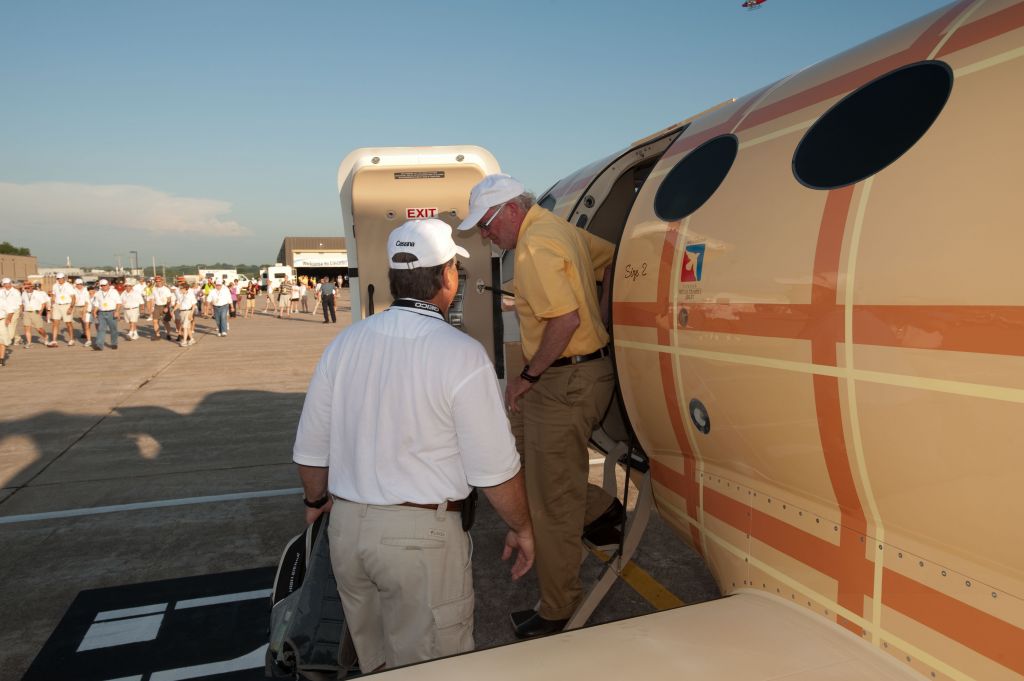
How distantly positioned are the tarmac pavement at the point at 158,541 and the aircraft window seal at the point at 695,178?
8.24ft

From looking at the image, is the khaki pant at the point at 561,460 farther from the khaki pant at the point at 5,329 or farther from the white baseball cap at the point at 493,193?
the khaki pant at the point at 5,329

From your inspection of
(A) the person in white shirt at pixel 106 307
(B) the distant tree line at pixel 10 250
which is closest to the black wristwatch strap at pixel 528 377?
(A) the person in white shirt at pixel 106 307

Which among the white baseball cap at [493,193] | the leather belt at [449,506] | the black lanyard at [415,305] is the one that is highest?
the white baseball cap at [493,193]

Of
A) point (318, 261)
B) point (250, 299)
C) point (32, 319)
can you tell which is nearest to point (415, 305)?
point (32, 319)

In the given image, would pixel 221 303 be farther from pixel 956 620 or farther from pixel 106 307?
pixel 956 620

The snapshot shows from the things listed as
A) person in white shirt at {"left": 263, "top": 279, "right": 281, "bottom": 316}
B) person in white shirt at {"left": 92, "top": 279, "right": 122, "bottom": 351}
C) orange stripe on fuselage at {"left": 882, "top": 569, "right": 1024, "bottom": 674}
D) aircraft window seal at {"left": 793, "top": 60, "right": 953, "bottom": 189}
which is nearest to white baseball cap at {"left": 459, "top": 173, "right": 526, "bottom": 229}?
aircraft window seal at {"left": 793, "top": 60, "right": 953, "bottom": 189}

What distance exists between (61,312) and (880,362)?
69.2 feet

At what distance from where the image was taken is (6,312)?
44.3 ft

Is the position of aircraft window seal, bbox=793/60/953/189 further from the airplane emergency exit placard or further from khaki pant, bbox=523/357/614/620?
the airplane emergency exit placard

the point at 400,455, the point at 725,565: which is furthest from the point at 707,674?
the point at 400,455

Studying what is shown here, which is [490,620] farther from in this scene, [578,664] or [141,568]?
[141,568]

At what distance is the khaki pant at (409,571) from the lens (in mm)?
2186

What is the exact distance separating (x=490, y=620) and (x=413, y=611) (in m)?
1.87

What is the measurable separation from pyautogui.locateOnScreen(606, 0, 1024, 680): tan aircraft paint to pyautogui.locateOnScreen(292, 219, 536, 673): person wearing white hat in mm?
920
